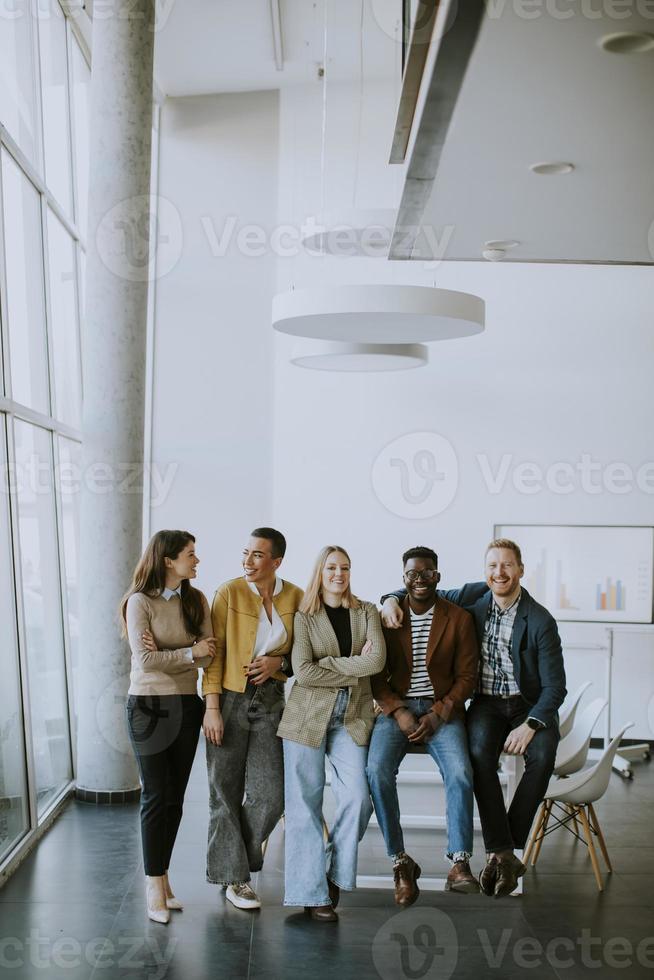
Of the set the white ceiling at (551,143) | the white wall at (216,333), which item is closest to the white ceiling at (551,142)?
the white ceiling at (551,143)

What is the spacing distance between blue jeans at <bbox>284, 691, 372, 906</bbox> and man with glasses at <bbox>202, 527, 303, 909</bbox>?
0.48ft

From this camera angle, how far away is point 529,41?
9.10 feet

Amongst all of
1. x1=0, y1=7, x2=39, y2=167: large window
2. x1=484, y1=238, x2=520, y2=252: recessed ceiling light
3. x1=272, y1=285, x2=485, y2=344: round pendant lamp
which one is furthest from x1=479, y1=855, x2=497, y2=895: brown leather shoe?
x1=0, y1=7, x2=39, y2=167: large window

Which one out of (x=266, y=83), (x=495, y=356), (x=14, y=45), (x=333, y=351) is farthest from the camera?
(x=266, y=83)

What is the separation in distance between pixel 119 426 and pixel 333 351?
167 cm

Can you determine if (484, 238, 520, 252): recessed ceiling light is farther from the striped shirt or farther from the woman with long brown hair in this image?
the woman with long brown hair

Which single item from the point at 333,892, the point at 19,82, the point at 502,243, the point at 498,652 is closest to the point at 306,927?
the point at 333,892

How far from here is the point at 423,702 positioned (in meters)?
5.50

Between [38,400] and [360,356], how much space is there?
2380 millimetres

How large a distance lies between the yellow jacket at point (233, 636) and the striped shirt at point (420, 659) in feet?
2.22

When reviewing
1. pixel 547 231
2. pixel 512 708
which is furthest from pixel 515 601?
pixel 547 231

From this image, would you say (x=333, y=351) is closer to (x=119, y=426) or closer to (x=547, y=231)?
(x=119, y=426)

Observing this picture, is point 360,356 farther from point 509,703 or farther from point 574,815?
point 574,815

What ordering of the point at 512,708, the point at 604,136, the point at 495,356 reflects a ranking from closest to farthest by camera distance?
the point at 604,136
the point at 512,708
the point at 495,356
